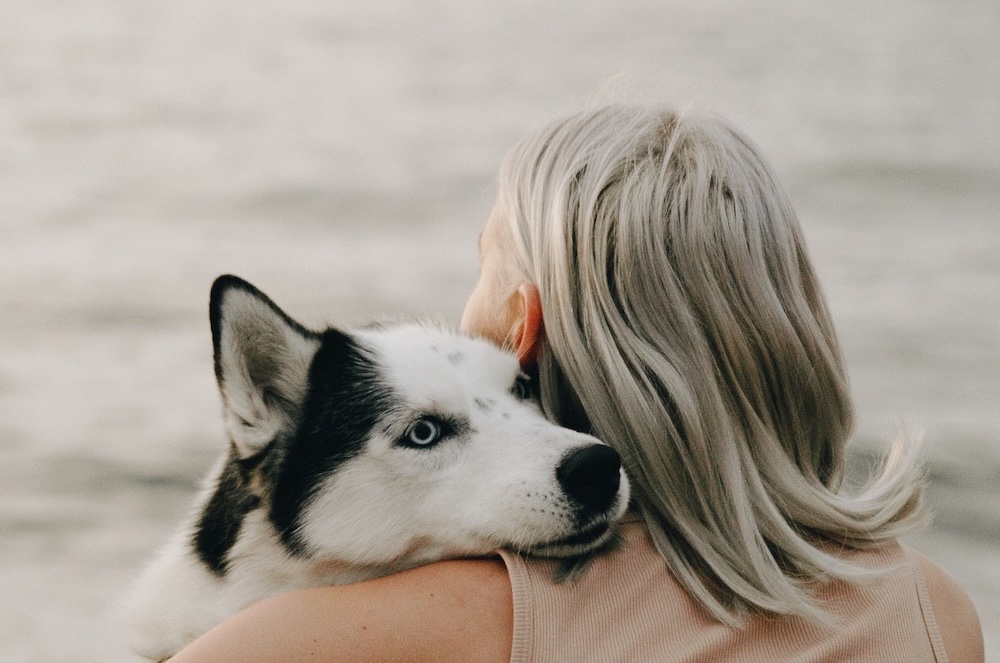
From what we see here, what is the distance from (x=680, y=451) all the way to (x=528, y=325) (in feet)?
1.08

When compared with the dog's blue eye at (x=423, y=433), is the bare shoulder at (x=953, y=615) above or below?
below

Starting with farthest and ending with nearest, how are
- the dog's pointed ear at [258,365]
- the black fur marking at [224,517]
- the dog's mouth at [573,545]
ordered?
the black fur marking at [224,517] → the dog's pointed ear at [258,365] → the dog's mouth at [573,545]

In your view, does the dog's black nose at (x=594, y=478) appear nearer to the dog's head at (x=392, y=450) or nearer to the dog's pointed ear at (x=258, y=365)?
the dog's head at (x=392, y=450)

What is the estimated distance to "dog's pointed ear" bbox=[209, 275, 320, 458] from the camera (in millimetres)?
1778

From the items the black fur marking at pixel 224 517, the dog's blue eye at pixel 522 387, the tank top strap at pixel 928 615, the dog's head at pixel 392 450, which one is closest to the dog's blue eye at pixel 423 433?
the dog's head at pixel 392 450

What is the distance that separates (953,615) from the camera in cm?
181

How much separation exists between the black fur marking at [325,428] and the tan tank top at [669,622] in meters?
0.38

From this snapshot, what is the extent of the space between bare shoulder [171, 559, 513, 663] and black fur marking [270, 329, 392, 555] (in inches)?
12.5

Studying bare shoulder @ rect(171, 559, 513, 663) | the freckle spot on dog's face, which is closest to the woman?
bare shoulder @ rect(171, 559, 513, 663)

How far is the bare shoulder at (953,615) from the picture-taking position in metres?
1.78

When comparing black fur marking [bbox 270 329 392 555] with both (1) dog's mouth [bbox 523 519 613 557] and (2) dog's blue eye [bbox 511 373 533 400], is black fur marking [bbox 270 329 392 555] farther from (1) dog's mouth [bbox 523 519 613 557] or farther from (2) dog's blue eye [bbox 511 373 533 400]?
(1) dog's mouth [bbox 523 519 613 557]

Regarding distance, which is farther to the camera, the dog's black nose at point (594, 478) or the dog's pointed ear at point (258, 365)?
the dog's pointed ear at point (258, 365)

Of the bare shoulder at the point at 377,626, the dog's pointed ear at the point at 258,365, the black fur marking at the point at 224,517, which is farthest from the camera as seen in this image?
the black fur marking at the point at 224,517

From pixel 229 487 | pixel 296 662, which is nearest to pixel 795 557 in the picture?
pixel 296 662
